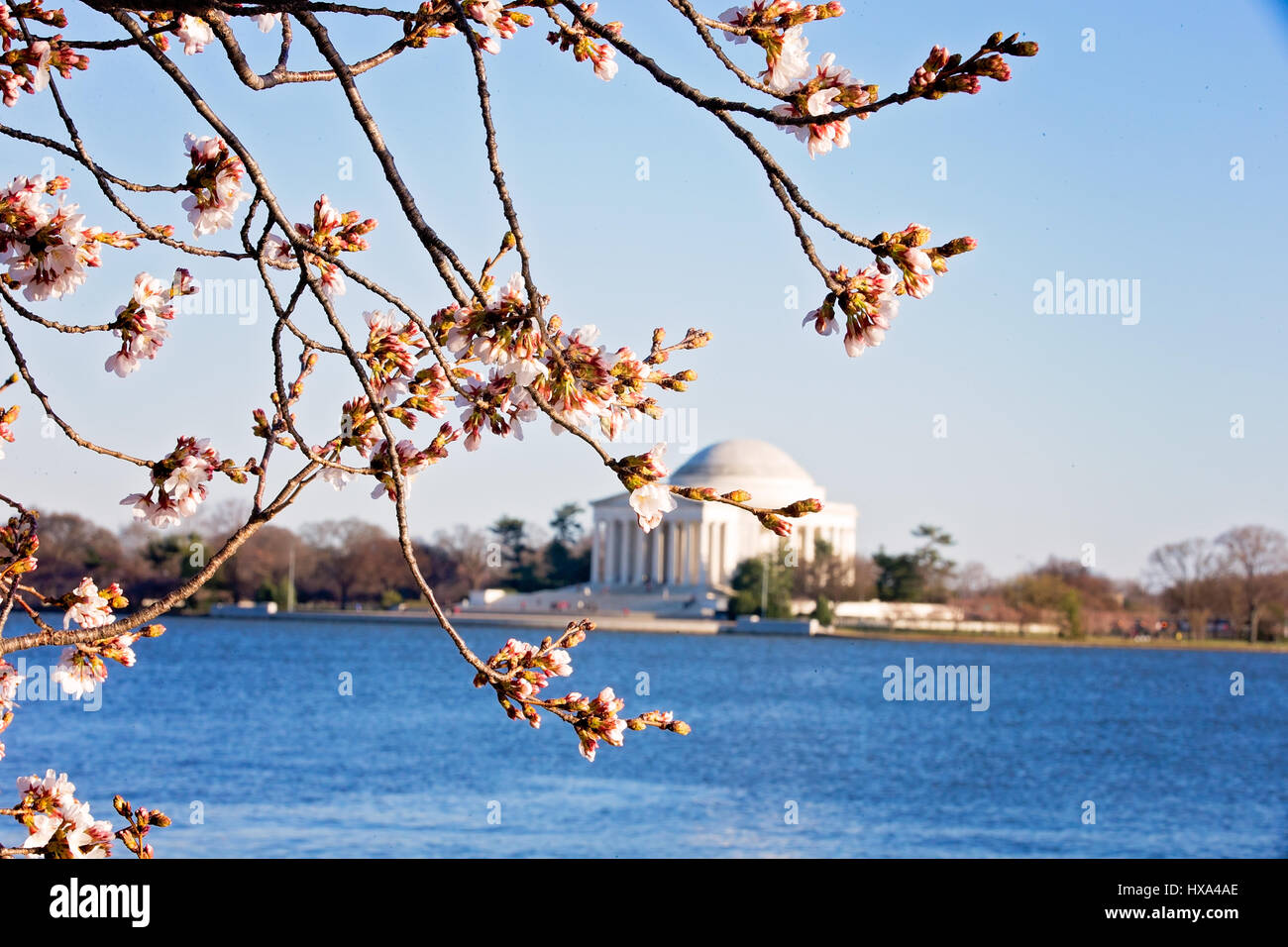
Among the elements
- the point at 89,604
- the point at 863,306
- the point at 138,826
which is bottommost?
the point at 138,826

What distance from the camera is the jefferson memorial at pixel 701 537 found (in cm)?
8094

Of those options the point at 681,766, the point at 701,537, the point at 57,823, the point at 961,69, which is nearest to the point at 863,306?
the point at 961,69

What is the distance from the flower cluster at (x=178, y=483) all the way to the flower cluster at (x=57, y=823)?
1.67 feet

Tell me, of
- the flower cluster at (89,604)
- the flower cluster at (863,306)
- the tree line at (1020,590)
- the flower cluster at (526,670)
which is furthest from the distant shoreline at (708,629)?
the flower cluster at (863,306)

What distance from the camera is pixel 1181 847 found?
2116 cm

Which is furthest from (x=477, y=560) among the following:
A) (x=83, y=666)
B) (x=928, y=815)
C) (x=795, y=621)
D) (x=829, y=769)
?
(x=83, y=666)

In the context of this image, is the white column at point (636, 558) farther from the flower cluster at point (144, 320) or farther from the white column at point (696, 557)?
the flower cluster at point (144, 320)

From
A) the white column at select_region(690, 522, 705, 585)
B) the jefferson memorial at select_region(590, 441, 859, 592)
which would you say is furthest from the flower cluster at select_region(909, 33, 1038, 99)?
the white column at select_region(690, 522, 705, 585)

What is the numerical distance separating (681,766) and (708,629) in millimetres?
45799

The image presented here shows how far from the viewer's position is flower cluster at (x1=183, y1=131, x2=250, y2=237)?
2.59 metres

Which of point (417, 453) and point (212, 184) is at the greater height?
point (212, 184)

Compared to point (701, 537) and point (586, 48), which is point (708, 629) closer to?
point (701, 537)

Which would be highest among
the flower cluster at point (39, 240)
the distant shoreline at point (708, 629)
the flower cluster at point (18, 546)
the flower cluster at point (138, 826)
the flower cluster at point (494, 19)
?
the flower cluster at point (494, 19)

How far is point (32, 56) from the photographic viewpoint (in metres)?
2.71
